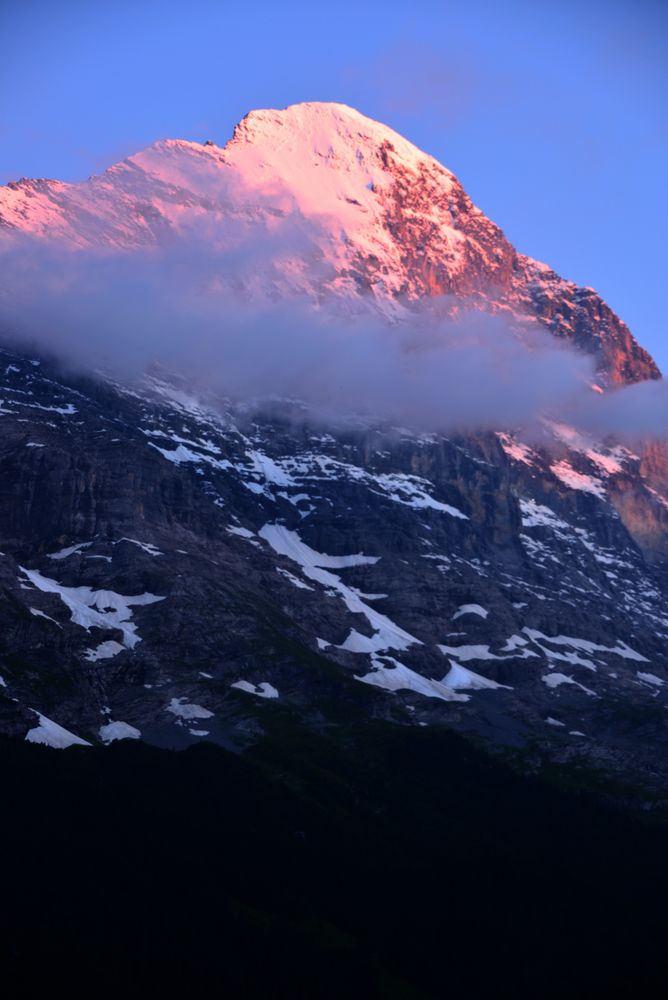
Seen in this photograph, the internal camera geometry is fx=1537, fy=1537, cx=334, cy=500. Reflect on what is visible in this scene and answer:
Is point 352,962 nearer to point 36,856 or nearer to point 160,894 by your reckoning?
point 160,894

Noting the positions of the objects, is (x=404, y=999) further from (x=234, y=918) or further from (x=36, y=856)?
(x=36, y=856)


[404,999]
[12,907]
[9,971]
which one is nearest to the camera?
[9,971]

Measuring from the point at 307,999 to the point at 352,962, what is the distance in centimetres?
1211

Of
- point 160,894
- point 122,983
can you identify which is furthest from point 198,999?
point 160,894

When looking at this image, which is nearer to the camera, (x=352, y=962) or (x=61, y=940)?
(x=61, y=940)

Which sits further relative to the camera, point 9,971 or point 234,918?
point 234,918

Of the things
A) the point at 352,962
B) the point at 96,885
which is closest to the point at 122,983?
the point at 96,885

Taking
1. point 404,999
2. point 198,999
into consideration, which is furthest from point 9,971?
point 404,999

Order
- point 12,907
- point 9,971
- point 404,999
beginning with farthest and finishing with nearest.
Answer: point 404,999 → point 12,907 → point 9,971

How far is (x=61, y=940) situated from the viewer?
180m

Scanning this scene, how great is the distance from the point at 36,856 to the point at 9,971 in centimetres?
2972

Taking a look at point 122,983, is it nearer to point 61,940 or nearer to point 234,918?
point 61,940

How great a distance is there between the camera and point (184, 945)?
18975cm

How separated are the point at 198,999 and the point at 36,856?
31780 mm
